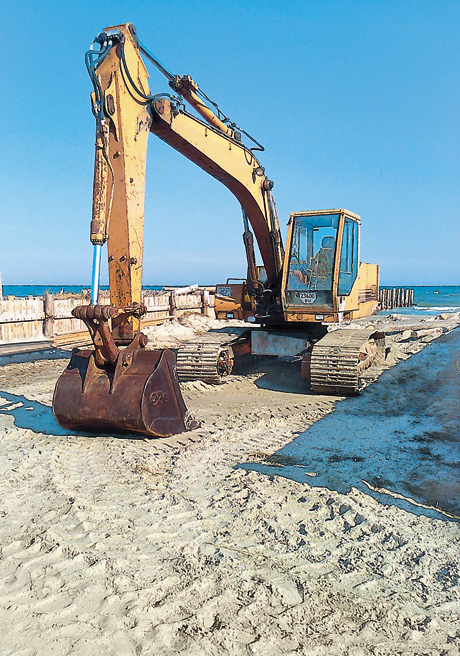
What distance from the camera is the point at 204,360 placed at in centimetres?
884

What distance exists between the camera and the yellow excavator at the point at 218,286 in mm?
5375

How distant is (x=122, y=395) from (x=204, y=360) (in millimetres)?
3676

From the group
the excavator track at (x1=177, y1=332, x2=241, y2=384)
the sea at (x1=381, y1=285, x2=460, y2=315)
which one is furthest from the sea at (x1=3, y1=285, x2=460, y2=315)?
the excavator track at (x1=177, y1=332, x2=241, y2=384)

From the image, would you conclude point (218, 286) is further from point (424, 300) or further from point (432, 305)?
point (424, 300)

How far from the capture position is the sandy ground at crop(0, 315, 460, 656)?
98.8 inches

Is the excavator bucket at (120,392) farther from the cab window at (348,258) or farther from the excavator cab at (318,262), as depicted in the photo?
the cab window at (348,258)

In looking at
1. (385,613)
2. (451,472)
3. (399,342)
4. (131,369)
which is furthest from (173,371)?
(399,342)

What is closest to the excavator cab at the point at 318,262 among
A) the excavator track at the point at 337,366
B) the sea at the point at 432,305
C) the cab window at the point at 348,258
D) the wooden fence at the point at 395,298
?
the cab window at the point at 348,258

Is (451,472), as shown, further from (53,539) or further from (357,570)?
(53,539)

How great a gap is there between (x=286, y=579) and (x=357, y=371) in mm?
5153

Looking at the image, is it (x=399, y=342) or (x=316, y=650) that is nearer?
(x=316, y=650)

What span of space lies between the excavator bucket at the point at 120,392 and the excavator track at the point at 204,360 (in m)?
3.03

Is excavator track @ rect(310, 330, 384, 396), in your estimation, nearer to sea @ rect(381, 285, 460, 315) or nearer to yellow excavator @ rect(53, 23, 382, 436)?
yellow excavator @ rect(53, 23, 382, 436)

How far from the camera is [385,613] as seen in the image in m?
2.68
